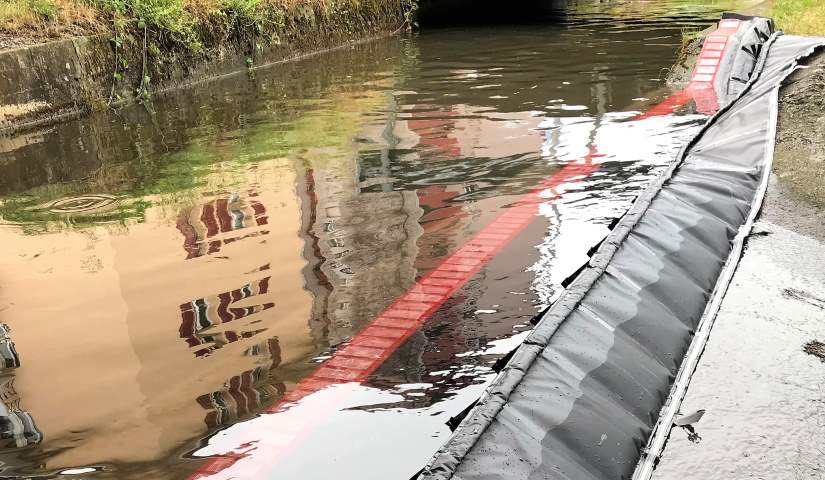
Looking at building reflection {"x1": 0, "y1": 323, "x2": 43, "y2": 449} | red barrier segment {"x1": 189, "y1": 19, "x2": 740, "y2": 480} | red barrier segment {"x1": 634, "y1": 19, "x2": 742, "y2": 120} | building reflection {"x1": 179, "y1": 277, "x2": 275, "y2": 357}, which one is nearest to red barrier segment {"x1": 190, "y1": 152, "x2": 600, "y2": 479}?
red barrier segment {"x1": 189, "y1": 19, "x2": 740, "y2": 480}

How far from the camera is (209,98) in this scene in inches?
411

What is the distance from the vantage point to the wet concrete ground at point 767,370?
2715mm

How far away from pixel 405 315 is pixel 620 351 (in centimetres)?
125

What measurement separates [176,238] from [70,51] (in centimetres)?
514

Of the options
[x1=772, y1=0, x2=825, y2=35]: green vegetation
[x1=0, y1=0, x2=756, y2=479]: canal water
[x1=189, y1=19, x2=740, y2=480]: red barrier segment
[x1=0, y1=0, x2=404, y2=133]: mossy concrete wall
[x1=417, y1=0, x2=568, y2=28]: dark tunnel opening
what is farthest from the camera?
[x1=417, y1=0, x2=568, y2=28]: dark tunnel opening

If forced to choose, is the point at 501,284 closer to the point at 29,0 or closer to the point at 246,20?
the point at 29,0

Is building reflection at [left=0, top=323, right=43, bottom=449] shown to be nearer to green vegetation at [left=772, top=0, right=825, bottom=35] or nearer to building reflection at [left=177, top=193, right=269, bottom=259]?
building reflection at [left=177, top=193, right=269, bottom=259]

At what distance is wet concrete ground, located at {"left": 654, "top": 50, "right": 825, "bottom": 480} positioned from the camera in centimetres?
271

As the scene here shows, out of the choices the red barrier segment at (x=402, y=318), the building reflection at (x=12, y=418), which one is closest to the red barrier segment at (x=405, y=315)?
the red barrier segment at (x=402, y=318)

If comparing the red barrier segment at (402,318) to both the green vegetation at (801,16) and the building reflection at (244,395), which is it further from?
the green vegetation at (801,16)

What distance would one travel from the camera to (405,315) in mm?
4117

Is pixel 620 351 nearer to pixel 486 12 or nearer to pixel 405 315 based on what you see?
pixel 405 315

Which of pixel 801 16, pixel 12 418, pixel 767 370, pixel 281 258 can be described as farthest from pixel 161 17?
pixel 767 370

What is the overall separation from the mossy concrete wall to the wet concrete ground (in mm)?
7627
